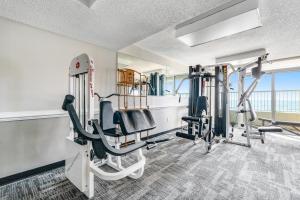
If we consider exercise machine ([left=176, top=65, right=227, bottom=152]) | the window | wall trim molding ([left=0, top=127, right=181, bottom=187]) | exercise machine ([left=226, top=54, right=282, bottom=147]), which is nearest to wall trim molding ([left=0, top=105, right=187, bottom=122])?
wall trim molding ([left=0, top=127, right=181, bottom=187])

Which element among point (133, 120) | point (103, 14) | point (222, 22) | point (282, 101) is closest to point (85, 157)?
point (133, 120)

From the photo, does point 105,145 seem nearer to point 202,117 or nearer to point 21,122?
point 21,122

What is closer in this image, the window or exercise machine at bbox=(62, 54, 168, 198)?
exercise machine at bbox=(62, 54, 168, 198)

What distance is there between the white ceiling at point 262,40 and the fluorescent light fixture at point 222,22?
187mm

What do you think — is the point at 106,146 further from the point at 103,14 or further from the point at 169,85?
the point at 169,85

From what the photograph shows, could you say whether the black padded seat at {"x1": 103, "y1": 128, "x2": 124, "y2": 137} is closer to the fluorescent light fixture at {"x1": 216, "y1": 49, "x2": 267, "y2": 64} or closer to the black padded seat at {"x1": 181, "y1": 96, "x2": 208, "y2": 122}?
the black padded seat at {"x1": 181, "y1": 96, "x2": 208, "y2": 122}

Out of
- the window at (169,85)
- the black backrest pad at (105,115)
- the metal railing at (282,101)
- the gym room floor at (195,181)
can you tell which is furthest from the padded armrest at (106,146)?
the metal railing at (282,101)

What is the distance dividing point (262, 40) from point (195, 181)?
3.10 metres

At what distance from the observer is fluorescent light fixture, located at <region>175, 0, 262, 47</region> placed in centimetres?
182

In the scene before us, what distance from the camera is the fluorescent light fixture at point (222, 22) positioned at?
182 cm

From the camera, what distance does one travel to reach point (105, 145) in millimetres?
1620

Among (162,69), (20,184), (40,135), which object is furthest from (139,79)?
(20,184)

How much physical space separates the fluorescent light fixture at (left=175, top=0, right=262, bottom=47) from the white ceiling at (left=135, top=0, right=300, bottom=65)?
187 millimetres

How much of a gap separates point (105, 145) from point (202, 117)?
2.34 metres
